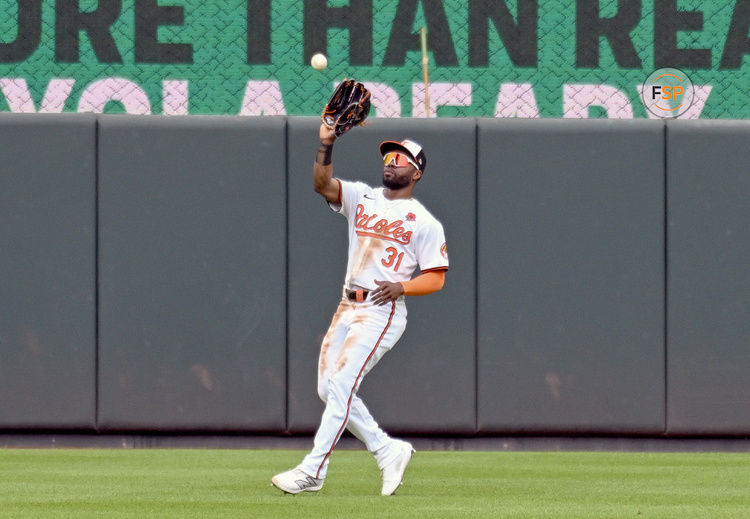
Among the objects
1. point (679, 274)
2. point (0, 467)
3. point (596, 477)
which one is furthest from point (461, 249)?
point (0, 467)

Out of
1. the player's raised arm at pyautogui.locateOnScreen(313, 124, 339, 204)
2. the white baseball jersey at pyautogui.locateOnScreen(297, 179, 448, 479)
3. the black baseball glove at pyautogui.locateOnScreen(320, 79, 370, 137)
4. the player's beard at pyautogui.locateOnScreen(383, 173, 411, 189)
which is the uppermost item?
the black baseball glove at pyautogui.locateOnScreen(320, 79, 370, 137)

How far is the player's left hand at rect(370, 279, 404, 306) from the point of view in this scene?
6508mm

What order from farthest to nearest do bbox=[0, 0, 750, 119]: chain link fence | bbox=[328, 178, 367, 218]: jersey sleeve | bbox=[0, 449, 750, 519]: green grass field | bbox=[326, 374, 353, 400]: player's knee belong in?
bbox=[0, 0, 750, 119]: chain link fence, bbox=[328, 178, 367, 218]: jersey sleeve, bbox=[326, 374, 353, 400]: player's knee, bbox=[0, 449, 750, 519]: green grass field

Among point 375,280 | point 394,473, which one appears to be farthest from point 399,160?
point 394,473

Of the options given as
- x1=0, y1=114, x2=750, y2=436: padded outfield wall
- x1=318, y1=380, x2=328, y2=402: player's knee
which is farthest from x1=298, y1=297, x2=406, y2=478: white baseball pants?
x1=0, y1=114, x2=750, y2=436: padded outfield wall

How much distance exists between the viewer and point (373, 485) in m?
7.21

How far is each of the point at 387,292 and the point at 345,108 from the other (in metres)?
0.89

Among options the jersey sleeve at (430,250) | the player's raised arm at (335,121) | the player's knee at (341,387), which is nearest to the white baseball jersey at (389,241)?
the jersey sleeve at (430,250)

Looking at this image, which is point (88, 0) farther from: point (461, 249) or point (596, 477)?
point (596, 477)

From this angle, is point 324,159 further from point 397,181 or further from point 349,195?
point 397,181

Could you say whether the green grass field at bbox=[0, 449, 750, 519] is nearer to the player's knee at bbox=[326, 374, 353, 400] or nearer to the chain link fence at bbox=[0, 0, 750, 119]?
the player's knee at bbox=[326, 374, 353, 400]

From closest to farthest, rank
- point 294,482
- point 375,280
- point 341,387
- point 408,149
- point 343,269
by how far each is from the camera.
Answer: point 294,482, point 341,387, point 375,280, point 408,149, point 343,269

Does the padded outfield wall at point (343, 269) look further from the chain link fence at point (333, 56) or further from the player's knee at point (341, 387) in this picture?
the player's knee at point (341, 387)

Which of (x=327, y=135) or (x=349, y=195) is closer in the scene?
(x=327, y=135)
